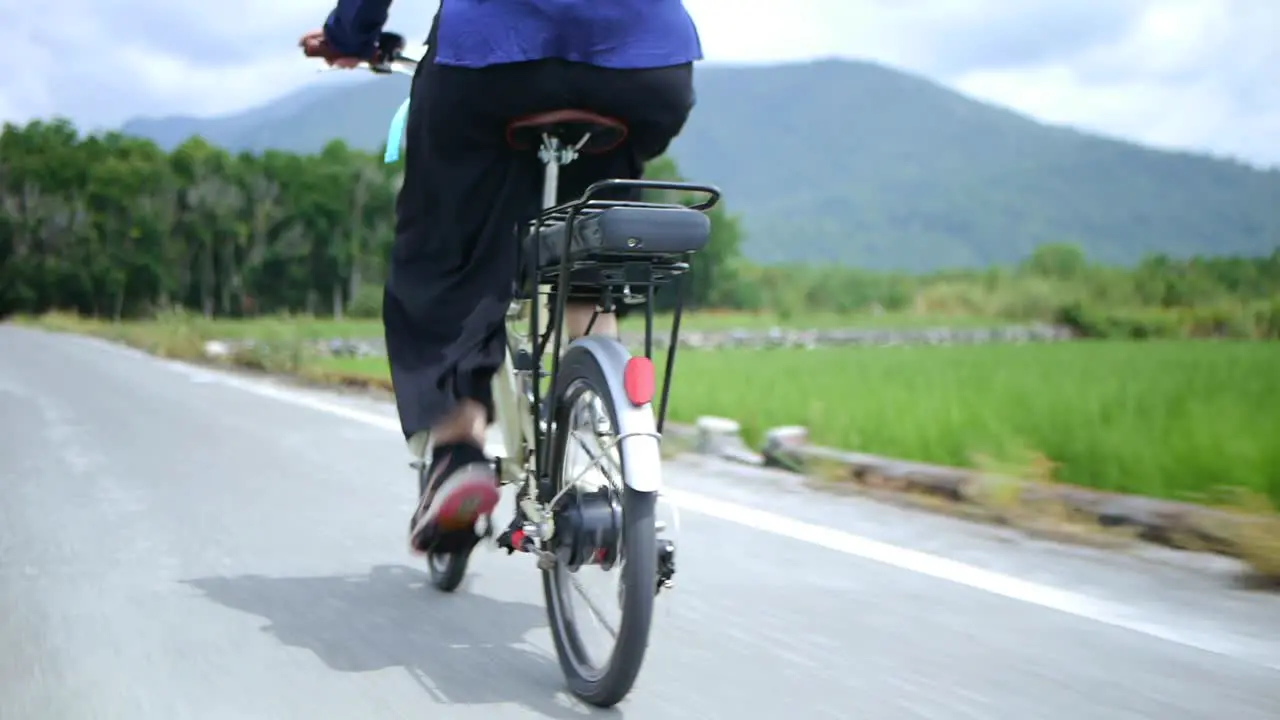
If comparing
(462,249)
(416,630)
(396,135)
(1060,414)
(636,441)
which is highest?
(396,135)

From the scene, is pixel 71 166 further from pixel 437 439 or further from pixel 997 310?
pixel 437 439

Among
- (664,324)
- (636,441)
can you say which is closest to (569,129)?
(636,441)

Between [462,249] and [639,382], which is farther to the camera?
[462,249]

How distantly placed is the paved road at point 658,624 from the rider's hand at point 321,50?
1.44m

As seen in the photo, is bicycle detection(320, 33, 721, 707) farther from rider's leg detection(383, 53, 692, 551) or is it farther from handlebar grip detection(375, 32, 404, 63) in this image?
handlebar grip detection(375, 32, 404, 63)

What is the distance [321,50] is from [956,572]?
2300mm

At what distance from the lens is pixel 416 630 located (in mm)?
3559

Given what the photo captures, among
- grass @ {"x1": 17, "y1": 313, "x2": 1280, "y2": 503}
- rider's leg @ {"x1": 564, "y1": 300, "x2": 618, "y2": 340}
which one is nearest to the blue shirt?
rider's leg @ {"x1": 564, "y1": 300, "x2": 618, "y2": 340}

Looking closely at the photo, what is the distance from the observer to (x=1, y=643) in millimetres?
3408

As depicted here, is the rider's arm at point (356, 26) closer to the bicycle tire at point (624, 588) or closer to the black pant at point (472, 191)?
the black pant at point (472, 191)

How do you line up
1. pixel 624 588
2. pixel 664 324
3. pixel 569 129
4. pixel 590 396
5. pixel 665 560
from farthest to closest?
1. pixel 664 324
2. pixel 569 129
3. pixel 590 396
4. pixel 665 560
5. pixel 624 588

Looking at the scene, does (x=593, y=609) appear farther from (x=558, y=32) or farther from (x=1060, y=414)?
(x=1060, y=414)

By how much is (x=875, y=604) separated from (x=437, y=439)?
4.05 ft

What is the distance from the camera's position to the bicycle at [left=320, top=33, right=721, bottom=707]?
8.79ft
